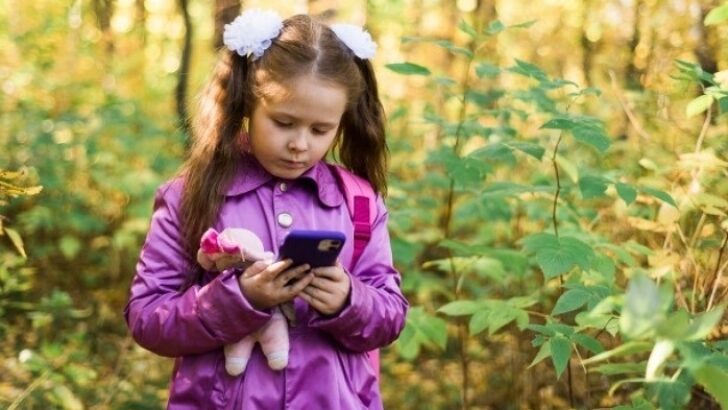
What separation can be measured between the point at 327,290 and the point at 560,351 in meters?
0.76

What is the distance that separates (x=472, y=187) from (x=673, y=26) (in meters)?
2.50

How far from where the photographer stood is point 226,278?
7.16ft

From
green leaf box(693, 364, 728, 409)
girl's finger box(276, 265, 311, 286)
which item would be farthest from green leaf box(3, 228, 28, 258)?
green leaf box(693, 364, 728, 409)

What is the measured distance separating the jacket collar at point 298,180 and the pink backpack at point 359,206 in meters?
0.02

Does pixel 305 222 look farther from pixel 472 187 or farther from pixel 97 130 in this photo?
pixel 97 130

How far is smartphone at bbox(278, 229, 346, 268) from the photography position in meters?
2.01

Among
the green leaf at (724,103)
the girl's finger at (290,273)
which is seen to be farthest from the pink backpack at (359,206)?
the green leaf at (724,103)

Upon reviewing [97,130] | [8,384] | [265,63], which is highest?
[265,63]

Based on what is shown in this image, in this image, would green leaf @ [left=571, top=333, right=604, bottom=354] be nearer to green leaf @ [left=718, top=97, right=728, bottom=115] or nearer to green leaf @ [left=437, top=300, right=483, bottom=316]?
green leaf @ [left=437, top=300, right=483, bottom=316]

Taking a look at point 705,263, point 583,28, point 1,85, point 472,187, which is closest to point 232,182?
point 705,263

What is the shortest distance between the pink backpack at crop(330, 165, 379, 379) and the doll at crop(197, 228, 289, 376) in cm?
29

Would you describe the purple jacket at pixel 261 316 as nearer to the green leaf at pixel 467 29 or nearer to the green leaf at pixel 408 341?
the green leaf at pixel 467 29

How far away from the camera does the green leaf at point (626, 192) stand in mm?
2986

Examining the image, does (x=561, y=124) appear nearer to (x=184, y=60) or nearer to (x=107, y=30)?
(x=184, y=60)
